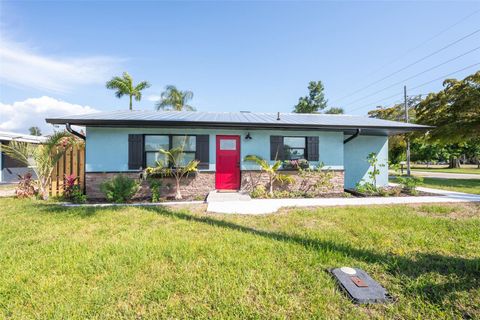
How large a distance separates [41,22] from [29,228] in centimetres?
810

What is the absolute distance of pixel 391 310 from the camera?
2.15 metres

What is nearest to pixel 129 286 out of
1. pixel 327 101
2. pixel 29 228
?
pixel 29 228

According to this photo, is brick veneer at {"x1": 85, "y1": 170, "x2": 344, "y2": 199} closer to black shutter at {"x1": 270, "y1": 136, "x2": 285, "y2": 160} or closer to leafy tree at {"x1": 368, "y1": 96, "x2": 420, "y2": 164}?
black shutter at {"x1": 270, "y1": 136, "x2": 285, "y2": 160}

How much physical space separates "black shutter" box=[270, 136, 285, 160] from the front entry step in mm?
2018

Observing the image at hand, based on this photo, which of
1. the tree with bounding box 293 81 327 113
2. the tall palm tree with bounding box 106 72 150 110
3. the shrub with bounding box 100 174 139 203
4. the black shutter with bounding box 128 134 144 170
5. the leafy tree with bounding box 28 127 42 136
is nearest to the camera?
the shrub with bounding box 100 174 139 203

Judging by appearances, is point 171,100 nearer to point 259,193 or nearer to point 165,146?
point 165,146

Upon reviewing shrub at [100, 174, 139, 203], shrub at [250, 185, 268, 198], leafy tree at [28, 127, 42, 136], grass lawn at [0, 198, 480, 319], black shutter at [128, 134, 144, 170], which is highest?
leafy tree at [28, 127, 42, 136]

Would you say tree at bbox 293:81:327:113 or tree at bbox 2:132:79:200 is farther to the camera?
tree at bbox 293:81:327:113

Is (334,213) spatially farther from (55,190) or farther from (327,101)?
(327,101)

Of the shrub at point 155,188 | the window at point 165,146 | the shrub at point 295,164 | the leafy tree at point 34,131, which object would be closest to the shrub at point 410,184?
the shrub at point 295,164

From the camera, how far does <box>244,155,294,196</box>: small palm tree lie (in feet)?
25.6

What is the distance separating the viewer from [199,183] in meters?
8.06

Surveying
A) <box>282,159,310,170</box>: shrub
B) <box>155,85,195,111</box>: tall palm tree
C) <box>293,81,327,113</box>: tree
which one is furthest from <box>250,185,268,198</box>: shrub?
A: <box>293,81,327,113</box>: tree

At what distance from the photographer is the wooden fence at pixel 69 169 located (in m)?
7.77
